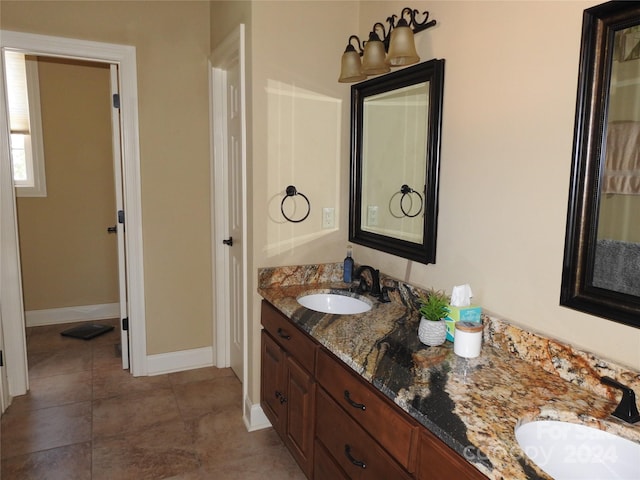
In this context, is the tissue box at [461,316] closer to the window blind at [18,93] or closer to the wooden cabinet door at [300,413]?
the wooden cabinet door at [300,413]

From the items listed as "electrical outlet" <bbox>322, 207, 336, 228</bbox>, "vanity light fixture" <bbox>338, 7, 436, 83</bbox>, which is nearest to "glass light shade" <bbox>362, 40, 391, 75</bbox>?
"vanity light fixture" <bbox>338, 7, 436, 83</bbox>

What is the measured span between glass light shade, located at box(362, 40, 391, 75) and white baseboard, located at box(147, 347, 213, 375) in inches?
90.2

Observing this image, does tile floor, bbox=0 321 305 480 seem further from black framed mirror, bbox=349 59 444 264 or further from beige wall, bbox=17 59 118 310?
→ black framed mirror, bbox=349 59 444 264

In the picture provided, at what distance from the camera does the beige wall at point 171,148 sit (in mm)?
2877

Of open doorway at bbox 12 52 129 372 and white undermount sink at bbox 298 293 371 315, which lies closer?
white undermount sink at bbox 298 293 371 315

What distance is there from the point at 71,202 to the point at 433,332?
3751 mm

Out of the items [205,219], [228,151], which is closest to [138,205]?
[205,219]

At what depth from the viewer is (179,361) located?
10.8 feet

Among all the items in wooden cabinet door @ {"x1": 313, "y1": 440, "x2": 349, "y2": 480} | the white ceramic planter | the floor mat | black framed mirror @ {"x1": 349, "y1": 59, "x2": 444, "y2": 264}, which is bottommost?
the floor mat

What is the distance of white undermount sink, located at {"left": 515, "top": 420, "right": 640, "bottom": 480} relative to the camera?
3.63ft

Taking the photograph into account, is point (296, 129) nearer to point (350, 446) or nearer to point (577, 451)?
point (350, 446)

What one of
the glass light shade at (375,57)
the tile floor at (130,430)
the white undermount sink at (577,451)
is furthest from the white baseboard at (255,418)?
the glass light shade at (375,57)

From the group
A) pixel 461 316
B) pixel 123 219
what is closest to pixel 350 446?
pixel 461 316

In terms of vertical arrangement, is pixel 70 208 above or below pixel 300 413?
above
